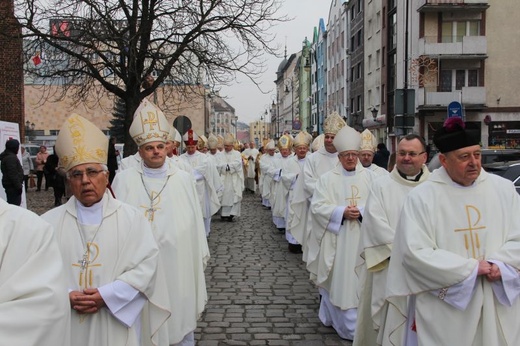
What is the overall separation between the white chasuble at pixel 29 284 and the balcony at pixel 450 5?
112ft

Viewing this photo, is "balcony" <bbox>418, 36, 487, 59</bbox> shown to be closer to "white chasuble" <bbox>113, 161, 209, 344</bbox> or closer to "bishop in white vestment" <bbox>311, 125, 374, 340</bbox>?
"bishop in white vestment" <bbox>311, 125, 374, 340</bbox>

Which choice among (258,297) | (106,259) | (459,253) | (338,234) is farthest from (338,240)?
(106,259)

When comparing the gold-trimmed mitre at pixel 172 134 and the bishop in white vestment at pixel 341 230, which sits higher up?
the gold-trimmed mitre at pixel 172 134

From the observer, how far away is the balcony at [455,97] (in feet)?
112

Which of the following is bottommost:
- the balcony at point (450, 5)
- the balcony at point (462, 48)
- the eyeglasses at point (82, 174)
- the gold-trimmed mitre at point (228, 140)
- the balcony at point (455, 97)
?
the eyeglasses at point (82, 174)

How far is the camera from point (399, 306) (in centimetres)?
437

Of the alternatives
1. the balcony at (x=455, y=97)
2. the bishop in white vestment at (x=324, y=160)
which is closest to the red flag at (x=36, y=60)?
the bishop in white vestment at (x=324, y=160)

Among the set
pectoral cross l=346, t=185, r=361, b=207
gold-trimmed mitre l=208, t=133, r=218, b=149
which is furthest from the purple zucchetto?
gold-trimmed mitre l=208, t=133, r=218, b=149

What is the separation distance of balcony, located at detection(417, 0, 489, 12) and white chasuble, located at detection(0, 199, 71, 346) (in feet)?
112

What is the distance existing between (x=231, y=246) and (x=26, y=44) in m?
10.3

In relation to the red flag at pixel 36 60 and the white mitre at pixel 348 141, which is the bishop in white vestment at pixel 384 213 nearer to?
the white mitre at pixel 348 141

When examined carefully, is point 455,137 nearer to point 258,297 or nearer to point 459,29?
point 258,297

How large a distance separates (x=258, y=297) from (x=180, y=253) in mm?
3059

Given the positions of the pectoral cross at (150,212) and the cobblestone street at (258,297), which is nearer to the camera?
the pectoral cross at (150,212)
